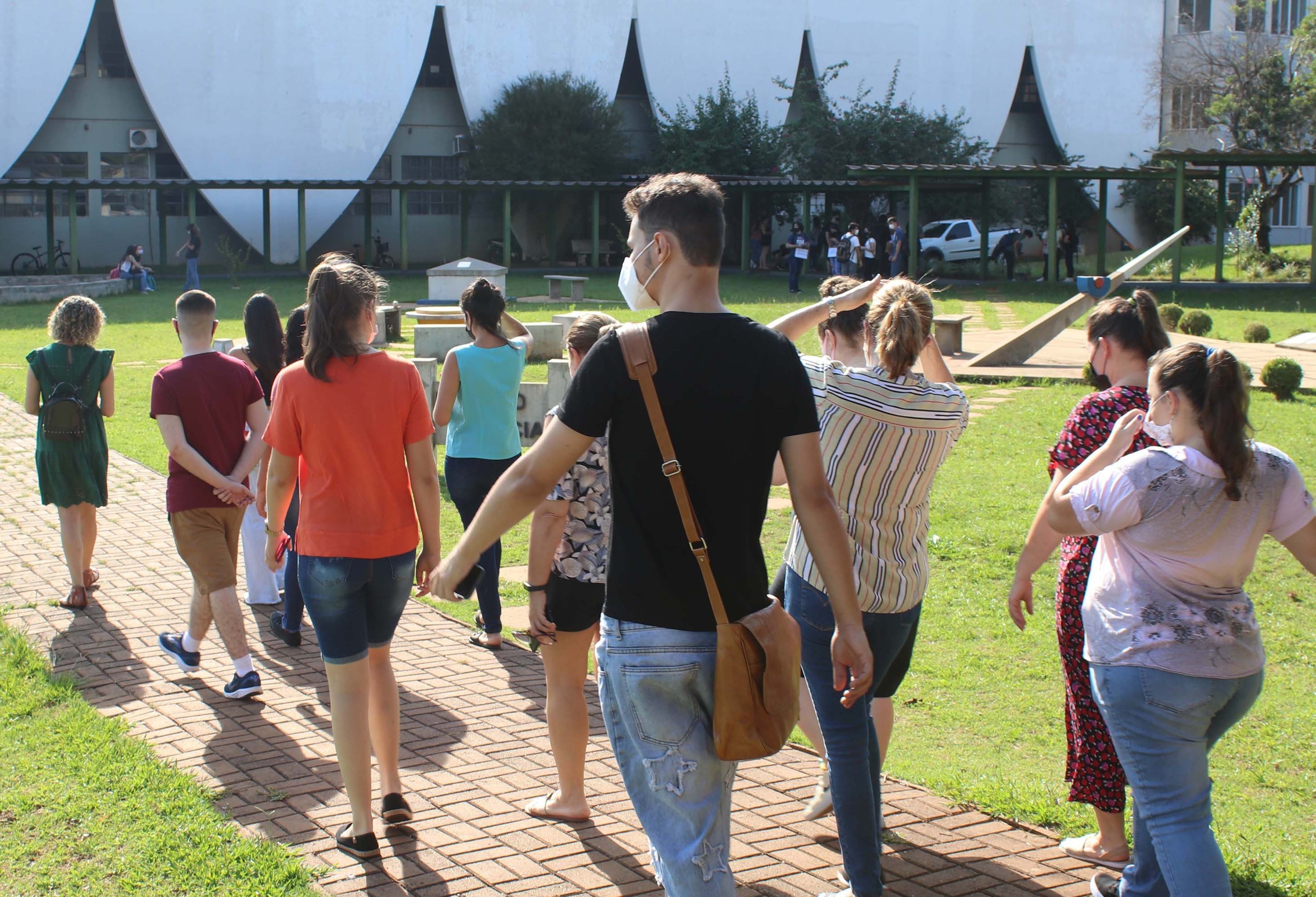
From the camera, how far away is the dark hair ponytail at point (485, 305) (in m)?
5.91

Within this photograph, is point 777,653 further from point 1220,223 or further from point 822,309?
point 1220,223

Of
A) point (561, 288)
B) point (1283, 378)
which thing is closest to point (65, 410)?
point (1283, 378)

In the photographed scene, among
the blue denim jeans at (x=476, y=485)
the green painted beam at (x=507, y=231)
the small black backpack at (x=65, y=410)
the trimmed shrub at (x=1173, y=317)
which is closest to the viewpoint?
the blue denim jeans at (x=476, y=485)

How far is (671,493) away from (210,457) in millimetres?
3518

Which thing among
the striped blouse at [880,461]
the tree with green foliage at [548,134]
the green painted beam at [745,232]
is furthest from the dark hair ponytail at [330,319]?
the tree with green foliage at [548,134]

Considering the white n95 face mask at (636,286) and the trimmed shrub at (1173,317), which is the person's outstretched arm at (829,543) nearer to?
the white n95 face mask at (636,286)

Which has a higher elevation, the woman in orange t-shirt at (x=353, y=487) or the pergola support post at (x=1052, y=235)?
the pergola support post at (x=1052, y=235)

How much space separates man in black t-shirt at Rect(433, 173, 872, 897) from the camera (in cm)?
263

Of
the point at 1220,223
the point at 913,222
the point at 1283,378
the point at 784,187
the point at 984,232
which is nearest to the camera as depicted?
the point at 1283,378

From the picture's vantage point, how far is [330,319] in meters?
3.86

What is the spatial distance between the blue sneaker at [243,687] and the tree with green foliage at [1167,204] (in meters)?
42.2

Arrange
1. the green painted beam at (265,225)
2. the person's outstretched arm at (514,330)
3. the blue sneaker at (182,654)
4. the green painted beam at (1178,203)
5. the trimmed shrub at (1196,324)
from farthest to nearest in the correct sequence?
the green painted beam at (265,225), the green painted beam at (1178,203), the trimmed shrub at (1196,324), the person's outstretched arm at (514,330), the blue sneaker at (182,654)

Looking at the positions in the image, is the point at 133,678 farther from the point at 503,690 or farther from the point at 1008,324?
the point at 1008,324

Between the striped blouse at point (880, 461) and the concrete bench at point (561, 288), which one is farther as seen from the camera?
the concrete bench at point (561, 288)
